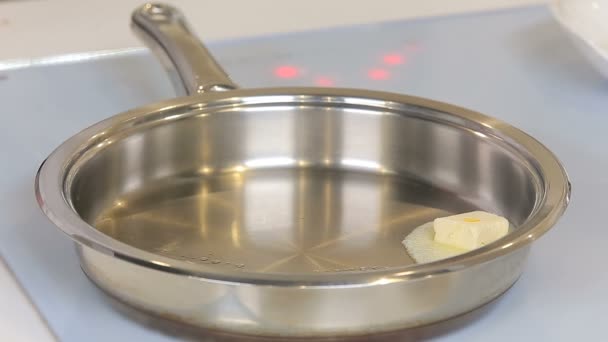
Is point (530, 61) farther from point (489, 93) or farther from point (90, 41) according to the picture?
point (90, 41)

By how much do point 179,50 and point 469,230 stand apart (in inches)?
11.8

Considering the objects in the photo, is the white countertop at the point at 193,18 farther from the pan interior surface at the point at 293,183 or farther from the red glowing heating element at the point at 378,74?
the pan interior surface at the point at 293,183

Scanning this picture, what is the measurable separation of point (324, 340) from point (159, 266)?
3.3 inches

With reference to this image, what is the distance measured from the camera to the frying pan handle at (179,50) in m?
0.72

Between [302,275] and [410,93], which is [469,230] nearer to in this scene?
[302,275]

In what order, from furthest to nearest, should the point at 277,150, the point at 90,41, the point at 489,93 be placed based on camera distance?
the point at 90,41 < the point at 489,93 < the point at 277,150

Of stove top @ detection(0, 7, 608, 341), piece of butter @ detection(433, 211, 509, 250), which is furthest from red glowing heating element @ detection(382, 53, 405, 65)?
piece of butter @ detection(433, 211, 509, 250)

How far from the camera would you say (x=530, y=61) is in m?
0.94

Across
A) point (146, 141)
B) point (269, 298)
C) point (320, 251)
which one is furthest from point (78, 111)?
point (269, 298)

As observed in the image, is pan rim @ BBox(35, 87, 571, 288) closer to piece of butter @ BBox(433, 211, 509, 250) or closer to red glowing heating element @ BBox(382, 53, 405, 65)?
piece of butter @ BBox(433, 211, 509, 250)

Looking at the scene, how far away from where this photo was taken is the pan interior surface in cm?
61

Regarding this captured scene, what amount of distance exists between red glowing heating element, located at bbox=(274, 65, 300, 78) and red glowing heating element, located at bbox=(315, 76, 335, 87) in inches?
0.9

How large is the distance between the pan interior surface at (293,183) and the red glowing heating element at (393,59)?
21 centimetres

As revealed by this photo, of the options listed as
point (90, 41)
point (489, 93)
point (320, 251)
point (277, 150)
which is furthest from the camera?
point (90, 41)
